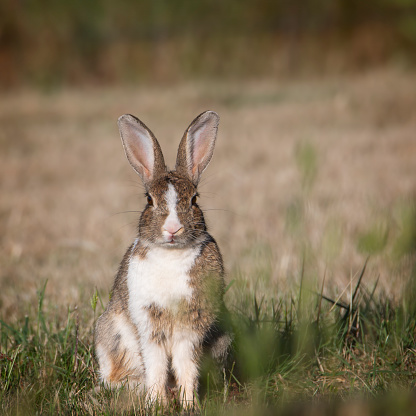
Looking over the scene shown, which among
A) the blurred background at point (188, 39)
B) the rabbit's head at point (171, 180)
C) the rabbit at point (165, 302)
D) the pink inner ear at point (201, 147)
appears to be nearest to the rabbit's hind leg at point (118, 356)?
the rabbit at point (165, 302)

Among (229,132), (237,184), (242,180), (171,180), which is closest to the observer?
(171,180)

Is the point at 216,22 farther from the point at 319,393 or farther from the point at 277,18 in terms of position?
the point at 319,393

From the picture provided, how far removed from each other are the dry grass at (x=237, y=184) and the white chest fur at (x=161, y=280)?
54cm

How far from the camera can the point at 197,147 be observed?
2.87m

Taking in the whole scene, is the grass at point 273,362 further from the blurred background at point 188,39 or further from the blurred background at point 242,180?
the blurred background at point 188,39

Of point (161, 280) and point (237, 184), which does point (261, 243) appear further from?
point (237, 184)

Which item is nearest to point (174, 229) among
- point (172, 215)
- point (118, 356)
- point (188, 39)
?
point (172, 215)

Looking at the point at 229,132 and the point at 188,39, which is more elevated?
the point at 188,39

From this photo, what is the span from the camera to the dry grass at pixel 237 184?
392 centimetres

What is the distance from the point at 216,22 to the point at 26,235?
21.2 metres

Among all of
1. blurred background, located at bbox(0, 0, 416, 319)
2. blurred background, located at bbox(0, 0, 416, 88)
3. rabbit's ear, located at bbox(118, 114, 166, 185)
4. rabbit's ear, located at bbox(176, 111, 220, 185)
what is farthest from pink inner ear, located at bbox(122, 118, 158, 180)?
blurred background, located at bbox(0, 0, 416, 88)

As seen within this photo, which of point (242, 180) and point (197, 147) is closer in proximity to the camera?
point (197, 147)

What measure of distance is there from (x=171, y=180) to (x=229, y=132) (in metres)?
9.03

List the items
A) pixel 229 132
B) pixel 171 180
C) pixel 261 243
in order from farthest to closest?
pixel 229 132
pixel 261 243
pixel 171 180
